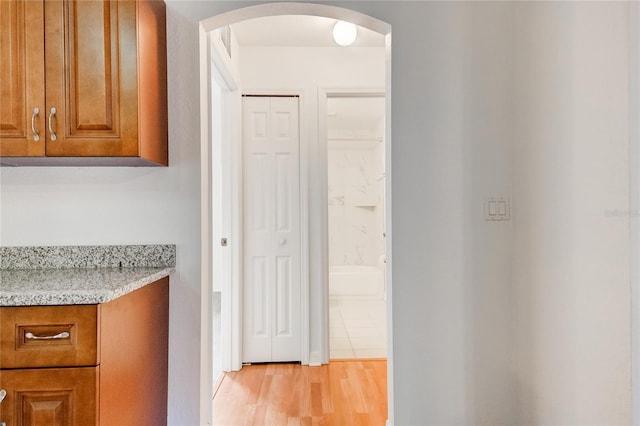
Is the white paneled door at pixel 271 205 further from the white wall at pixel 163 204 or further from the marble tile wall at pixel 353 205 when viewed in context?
the marble tile wall at pixel 353 205

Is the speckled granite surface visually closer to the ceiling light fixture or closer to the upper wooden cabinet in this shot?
the upper wooden cabinet

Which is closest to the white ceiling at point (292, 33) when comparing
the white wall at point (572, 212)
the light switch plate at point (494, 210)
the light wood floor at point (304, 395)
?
the white wall at point (572, 212)

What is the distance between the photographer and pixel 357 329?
3559mm

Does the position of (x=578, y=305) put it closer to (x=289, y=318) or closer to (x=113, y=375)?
(x=113, y=375)

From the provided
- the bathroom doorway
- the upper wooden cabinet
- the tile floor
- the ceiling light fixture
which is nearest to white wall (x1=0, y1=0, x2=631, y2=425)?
the upper wooden cabinet

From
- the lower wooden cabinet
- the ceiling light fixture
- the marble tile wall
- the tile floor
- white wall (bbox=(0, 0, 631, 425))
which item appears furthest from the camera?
the marble tile wall

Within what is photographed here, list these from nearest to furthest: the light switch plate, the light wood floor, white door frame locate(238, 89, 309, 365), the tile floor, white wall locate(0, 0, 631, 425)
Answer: white wall locate(0, 0, 631, 425) < the light switch plate < the light wood floor < white door frame locate(238, 89, 309, 365) < the tile floor

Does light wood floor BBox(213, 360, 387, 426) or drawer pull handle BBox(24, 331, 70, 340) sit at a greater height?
drawer pull handle BBox(24, 331, 70, 340)

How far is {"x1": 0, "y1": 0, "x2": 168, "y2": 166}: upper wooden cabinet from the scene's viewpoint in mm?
1357

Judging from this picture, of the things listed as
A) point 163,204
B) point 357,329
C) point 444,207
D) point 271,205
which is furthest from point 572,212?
point 357,329

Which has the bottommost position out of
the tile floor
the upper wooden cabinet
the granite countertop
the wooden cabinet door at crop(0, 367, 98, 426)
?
the tile floor

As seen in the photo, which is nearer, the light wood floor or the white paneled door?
the light wood floor

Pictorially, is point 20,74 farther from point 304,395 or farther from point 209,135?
point 304,395

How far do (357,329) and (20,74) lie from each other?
10.4 feet
